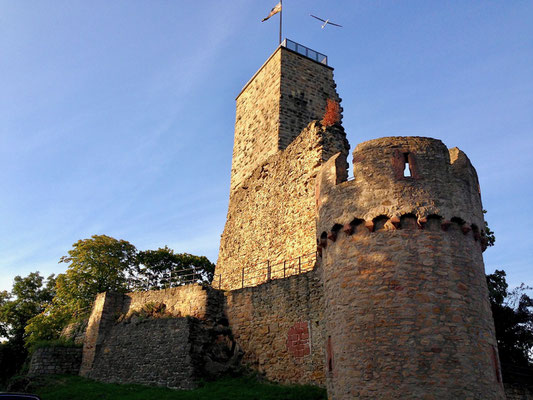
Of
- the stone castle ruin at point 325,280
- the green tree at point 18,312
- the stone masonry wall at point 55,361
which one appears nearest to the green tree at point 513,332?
the stone castle ruin at point 325,280

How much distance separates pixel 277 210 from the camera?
67.9 ft

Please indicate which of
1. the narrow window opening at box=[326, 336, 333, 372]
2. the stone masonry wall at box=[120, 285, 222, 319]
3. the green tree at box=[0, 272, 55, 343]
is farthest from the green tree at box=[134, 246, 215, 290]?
the narrow window opening at box=[326, 336, 333, 372]

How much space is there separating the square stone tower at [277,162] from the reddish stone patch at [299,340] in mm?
3483

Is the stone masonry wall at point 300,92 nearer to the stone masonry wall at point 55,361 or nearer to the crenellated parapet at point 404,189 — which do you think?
the crenellated parapet at point 404,189

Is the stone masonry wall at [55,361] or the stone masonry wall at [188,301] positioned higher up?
the stone masonry wall at [188,301]

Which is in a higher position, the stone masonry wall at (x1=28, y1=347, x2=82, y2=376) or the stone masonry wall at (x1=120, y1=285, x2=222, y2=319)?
the stone masonry wall at (x1=120, y1=285, x2=222, y2=319)

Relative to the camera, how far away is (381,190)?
31.6 feet

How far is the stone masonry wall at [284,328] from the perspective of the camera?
14.1 m

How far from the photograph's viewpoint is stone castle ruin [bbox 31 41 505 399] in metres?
8.63

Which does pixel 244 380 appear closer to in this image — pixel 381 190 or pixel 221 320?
pixel 221 320

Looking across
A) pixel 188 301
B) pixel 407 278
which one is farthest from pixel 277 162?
pixel 407 278

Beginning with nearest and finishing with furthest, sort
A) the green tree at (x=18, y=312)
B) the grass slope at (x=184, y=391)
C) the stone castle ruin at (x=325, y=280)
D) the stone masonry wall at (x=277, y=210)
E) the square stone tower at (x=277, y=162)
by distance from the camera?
the stone castle ruin at (x=325, y=280), the grass slope at (x=184, y=391), the stone masonry wall at (x=277, y=210), the square stone tower at (x=277, y=162), the green tree at (x=18, y=312)

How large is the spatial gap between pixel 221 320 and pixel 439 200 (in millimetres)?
10920

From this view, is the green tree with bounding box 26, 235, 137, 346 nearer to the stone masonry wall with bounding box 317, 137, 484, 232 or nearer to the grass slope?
the grass slope
